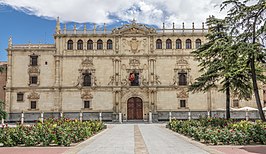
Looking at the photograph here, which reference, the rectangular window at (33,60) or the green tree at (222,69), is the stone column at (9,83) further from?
the green tree at (222,69)

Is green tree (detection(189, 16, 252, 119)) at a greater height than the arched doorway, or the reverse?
green tree (detection(189, 16, 252, 119))

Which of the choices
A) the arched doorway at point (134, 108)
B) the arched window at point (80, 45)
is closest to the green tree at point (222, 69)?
the arched doorway at point (134, 108)

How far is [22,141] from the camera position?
16.2m

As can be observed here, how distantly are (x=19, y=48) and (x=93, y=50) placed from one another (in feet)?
37.1

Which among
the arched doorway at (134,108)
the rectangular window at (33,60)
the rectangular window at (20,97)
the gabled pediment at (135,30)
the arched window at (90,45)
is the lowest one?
the arched doorway at (134,108)

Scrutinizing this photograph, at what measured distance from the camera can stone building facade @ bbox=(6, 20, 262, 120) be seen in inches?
1785

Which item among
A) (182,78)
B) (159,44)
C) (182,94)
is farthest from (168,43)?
(182,94)

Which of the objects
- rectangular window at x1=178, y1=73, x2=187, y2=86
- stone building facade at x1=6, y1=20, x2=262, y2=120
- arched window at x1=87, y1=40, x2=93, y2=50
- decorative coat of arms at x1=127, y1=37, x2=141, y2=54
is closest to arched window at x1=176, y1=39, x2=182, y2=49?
stone building facade at x1=6, y1=20, x2=262, y2=120

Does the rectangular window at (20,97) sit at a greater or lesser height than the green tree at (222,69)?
lesser

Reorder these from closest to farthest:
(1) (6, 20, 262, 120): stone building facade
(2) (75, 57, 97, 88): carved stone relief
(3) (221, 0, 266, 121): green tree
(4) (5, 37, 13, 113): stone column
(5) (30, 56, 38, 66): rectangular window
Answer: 1. (3) (221, 0, 266, 121): green tree
2. (4) (5, 37, 13, 113): stone column
3. (1) (6, 20, 262, 120): stone building facade
4. (2) (75, 57, 97, 88): carved stone relief
5. (5) (30, 56, 38, 66): rectangular window

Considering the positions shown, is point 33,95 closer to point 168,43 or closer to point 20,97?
point 20,97

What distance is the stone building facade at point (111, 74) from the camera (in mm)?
45344

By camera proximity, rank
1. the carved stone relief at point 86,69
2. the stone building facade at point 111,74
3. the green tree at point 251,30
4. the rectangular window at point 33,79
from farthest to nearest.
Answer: the rectangular window at point 33,79
the carved stone relief at point 86,69
the stone building facade at point 111,74
the green tree at point 251,30

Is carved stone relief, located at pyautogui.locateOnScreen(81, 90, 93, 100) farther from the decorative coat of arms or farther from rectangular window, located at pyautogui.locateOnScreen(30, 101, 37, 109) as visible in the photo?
the decorative coat of arms
